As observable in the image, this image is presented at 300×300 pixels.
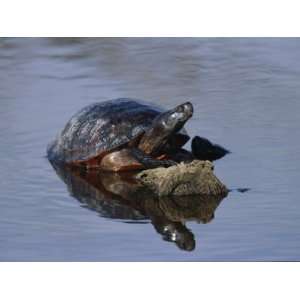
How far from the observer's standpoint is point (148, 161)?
11.5 metres

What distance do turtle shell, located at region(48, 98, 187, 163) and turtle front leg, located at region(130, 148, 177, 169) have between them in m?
0.17

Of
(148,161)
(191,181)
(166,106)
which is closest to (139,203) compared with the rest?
(191,181)

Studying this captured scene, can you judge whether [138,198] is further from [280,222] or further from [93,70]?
[93,70]

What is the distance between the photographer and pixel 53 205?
10578mm

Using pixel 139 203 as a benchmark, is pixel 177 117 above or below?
above

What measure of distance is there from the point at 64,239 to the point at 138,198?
120 centimetres

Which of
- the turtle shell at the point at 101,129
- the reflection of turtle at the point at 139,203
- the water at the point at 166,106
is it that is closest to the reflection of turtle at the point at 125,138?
the turtle shell at the point at 101,129

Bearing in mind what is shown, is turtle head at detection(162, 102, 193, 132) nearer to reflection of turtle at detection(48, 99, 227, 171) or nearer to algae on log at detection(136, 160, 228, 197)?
reflection of turtle at detection(48, 99, 227, 171)

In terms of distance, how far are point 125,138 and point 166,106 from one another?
2.11 m

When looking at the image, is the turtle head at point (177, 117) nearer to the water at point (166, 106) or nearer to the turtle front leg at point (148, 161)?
the turtle front leg at point (148, 161)

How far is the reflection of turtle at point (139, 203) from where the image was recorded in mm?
9992

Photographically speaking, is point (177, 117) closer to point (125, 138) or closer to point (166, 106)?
point (125, 138)

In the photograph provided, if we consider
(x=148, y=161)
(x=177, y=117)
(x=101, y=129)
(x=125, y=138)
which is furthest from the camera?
(x=101, y=129)
